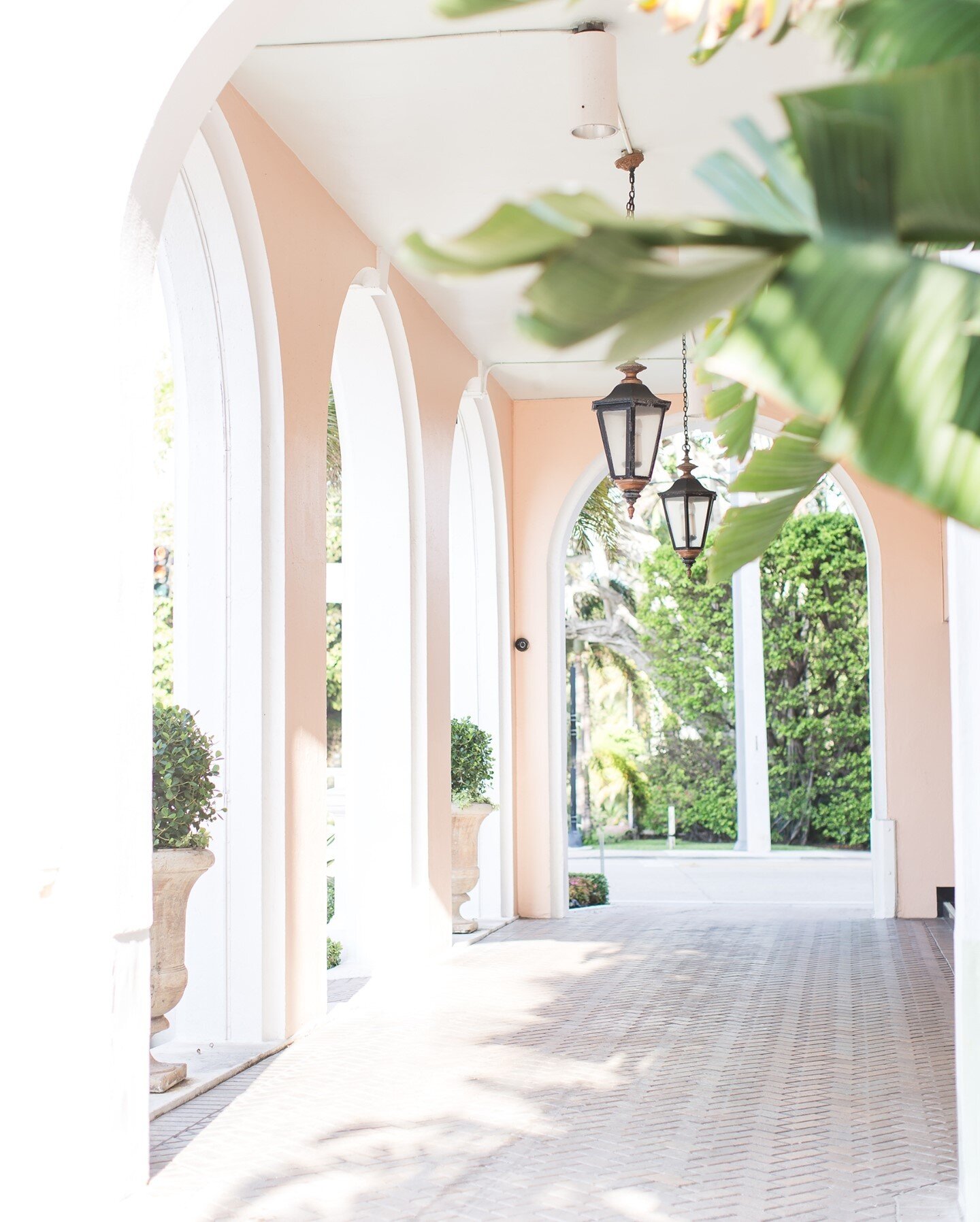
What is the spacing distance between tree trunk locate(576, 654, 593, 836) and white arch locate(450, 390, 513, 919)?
33.8ft

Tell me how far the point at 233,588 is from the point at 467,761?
12.5ft

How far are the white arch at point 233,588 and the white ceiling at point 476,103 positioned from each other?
61cm

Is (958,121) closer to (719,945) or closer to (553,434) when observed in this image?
(719,945)

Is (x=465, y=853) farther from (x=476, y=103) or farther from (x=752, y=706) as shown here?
(x=752, y=706)

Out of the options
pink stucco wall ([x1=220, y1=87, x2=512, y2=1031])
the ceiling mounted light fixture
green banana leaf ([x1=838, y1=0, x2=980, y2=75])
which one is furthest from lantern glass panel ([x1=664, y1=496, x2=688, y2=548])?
green banana leaf ([x1=838, y1=0, x2=980, y2=75])

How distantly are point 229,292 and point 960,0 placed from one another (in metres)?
4.75

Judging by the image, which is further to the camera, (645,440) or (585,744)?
(585,744)

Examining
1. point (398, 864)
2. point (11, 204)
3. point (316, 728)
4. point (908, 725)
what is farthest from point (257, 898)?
point (908, 725)

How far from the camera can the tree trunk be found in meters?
20.9

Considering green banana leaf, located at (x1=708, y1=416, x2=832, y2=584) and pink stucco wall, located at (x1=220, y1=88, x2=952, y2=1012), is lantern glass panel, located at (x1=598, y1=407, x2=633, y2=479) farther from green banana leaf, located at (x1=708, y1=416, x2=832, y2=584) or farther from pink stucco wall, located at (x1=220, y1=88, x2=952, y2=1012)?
green banana leaf, located at (x1=708, y1=416, x2=832, y2=584)

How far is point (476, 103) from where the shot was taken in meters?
5.71

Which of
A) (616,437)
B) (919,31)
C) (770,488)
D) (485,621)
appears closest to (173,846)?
(616,437)

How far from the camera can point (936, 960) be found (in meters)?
8.06

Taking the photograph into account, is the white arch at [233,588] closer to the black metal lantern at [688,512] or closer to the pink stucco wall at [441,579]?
the pink stucco wall at [441,579]
